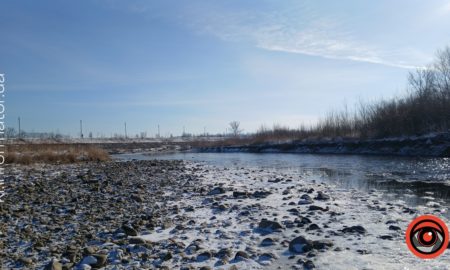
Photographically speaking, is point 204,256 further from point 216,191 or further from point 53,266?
point 216,191

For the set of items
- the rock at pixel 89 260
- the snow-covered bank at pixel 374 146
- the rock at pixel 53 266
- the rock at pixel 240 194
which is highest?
the snow-covered bank at pixel 374 146

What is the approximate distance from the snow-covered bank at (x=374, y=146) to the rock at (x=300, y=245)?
24371 mm

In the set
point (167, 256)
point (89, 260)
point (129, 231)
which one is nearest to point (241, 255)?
point (167, 256)

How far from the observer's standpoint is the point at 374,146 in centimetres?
3325

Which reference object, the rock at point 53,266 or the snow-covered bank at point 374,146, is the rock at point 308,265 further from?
the snow-covered bank at point 374,146

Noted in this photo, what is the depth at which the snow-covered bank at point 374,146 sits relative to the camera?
2661 centimetres

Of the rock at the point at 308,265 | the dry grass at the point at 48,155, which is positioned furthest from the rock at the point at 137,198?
the dry grass at the point at 48,155

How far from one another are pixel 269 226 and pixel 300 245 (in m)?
1.25

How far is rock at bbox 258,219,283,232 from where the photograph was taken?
20.6 feet

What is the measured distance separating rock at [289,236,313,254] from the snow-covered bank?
24.4 m

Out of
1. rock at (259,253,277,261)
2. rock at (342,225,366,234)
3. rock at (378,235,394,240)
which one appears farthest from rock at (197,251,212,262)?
rock at (378,235,394,240)

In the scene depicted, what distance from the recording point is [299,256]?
4.86m

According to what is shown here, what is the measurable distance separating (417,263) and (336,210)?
3.32 metres

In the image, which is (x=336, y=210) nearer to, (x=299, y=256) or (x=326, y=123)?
(x=299, y=256)
